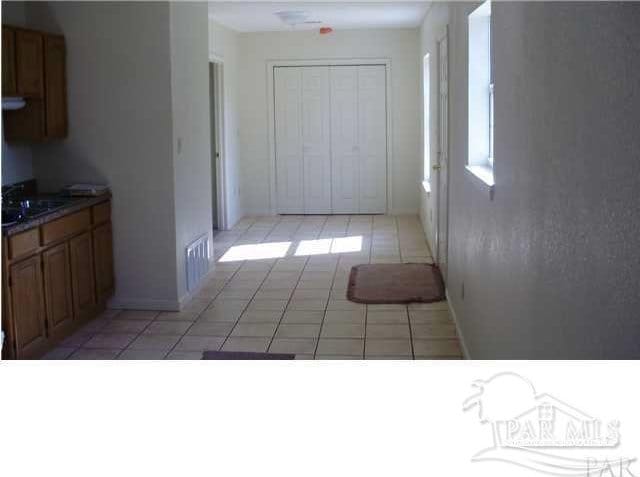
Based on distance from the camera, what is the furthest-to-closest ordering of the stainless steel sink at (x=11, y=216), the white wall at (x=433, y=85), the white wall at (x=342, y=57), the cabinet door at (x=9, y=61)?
the white wall at (x=342, y=57)
the white wall at (x=433, y=85)
the cabinet door at (x=9, y=61)
the stainless steel sink at (x=11, y=216)

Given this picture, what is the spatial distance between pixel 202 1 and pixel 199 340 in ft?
9.09

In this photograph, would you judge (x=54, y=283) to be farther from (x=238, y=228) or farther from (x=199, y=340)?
(x=238, y=228)

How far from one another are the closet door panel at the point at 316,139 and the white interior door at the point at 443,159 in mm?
3522

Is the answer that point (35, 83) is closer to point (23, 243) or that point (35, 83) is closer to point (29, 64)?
point (29, 64)

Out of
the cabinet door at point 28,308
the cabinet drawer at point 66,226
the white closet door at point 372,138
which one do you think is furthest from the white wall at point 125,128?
the white closet door at point 372,138

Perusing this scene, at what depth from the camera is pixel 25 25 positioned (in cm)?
523

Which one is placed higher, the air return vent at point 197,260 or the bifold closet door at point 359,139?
the bifold closet door at point 359,139

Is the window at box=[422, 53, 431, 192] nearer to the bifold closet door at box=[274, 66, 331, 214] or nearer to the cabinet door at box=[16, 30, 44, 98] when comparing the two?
the bifold closet door at box=[274, 66, 331, 214]

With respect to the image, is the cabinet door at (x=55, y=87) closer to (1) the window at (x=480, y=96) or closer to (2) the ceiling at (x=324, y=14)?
(2) the ceiling at (x=324, y=14)

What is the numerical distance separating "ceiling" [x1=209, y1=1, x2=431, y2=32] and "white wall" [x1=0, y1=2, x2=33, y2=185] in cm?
205

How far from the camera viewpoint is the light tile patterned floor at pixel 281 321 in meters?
4.50

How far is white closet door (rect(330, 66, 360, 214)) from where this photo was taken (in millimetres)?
9719
